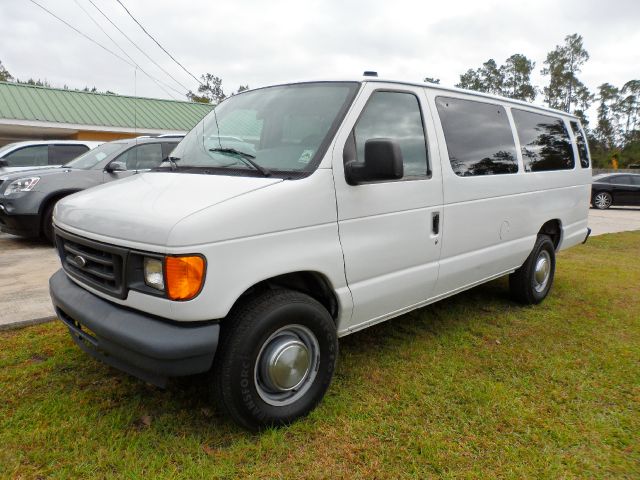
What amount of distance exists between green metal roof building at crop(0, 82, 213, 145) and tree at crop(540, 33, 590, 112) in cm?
5041

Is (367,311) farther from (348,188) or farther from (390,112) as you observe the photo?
(390,112)

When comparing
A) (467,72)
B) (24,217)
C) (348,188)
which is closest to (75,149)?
(24,217)

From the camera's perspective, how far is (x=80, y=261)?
273 centimetres

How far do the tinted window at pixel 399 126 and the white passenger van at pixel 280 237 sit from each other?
0.01m

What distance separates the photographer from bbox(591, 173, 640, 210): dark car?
19.4m

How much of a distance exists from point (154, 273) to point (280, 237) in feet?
2.18

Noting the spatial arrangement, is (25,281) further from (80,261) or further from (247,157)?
(247,157)

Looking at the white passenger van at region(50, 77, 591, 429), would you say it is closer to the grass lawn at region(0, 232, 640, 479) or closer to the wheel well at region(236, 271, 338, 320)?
the wheel well at region(236, 271, 338, 320)

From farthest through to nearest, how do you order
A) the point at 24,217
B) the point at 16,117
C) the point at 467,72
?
1. the point at 467,72
2. the point at 16,117
3. the point at 24,217

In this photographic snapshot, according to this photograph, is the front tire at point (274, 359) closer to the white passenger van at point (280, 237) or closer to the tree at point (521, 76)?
the white passenger van at point (280, 237)

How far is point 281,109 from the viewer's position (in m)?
3.26

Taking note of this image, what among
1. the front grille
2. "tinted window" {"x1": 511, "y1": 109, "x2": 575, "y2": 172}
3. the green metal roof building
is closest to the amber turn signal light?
the front grille

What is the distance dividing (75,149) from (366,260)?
346 inches

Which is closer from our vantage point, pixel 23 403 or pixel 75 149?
pixel 23 403
